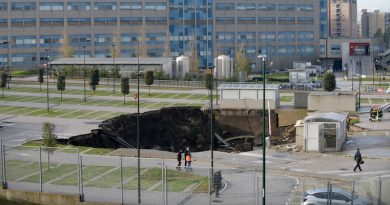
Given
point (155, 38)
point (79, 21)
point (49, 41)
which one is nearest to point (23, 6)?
point (49, 41)

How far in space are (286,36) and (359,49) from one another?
1451 cm

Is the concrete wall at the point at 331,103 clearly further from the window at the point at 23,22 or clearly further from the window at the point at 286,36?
the window at the point at 286,36

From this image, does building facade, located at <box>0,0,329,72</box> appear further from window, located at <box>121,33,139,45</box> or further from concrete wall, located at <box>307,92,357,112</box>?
concrete wall, located at <box>307,92,357,112</box>

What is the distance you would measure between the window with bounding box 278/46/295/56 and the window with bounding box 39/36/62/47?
42028 mm

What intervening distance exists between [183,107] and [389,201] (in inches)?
1584

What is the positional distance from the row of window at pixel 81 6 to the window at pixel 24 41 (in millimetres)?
4861

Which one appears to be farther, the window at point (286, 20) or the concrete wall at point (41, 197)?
the window at point (286, 20)

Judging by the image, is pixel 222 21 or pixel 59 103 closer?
pixel 59 103

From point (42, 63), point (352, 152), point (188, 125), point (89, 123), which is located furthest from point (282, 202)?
point (42, 63)

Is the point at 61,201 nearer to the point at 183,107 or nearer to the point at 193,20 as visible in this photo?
the point at 183,107

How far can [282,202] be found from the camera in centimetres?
2477

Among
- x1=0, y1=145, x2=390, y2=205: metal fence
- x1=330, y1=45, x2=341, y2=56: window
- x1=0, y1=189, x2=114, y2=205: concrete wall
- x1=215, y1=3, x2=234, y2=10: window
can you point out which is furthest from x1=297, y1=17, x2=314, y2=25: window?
x1=0, y1=189, x2=114, y2=205: concrete wall

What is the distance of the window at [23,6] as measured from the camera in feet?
366

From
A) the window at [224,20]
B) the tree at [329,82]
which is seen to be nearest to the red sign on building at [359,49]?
the window at [224,20]
